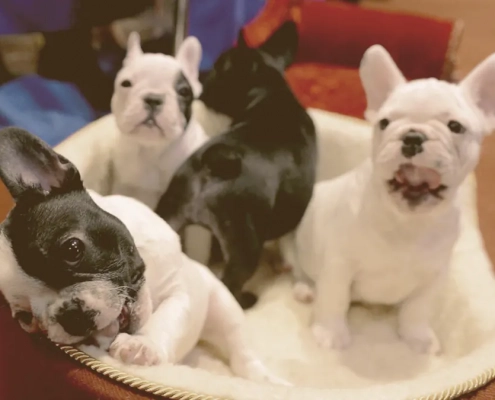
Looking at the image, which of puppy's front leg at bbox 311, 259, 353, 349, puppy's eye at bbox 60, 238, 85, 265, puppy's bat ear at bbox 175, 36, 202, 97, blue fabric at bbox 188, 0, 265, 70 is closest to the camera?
puppy's eye at bbox 60, 238, 85, 265

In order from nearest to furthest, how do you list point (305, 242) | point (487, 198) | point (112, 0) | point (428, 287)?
point (428, 287)
point (305, 242)
point (112, 0)
point (487, 198)

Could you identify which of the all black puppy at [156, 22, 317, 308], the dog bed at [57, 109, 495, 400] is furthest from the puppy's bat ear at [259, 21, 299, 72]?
the dog bed at [57, 109, 495, 400]

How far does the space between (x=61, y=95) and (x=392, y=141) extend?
147 cm

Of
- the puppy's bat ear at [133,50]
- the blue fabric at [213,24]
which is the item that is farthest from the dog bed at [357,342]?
the blue fabric at [213,24]

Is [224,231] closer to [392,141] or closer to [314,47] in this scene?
[392,141]

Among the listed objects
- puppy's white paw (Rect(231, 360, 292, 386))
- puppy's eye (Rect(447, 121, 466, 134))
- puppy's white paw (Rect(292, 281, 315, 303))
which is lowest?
puppy's white paw (Rect(292, 281, 315, 303))

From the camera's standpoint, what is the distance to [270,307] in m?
1.62

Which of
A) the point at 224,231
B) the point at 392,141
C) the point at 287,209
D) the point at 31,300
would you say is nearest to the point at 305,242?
the point at 287,209

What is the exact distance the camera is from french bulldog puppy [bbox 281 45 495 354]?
1.15 m

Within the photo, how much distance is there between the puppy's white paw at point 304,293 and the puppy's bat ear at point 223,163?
38 centimetres

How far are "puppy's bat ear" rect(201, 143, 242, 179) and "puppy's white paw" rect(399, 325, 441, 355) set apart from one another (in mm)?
580

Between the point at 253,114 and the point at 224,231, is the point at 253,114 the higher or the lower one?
the higher one

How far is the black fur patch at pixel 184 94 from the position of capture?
5.04 ft

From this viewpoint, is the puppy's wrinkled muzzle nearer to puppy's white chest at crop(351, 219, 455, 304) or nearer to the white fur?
puppy's white chest at crop(351, 219, 455, 304)
